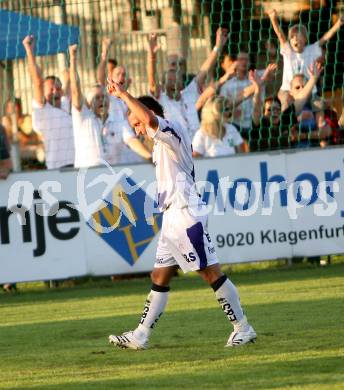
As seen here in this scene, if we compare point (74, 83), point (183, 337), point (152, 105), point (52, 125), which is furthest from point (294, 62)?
point (152, 105)

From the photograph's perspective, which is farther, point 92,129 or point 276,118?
point 276,118

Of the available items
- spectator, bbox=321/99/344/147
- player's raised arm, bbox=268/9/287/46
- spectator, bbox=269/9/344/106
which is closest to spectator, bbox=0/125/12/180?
spectator, bbox=269/9/344/106

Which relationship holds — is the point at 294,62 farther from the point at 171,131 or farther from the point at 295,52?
the point at 171,131

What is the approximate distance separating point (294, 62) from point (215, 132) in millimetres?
1796

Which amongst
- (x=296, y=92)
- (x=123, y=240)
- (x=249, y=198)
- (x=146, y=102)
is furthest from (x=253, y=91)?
(x=146, y=102)

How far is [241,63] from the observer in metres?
16.8

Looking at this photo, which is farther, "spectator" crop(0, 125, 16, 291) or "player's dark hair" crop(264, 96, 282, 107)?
"player's dark hair" crop(264, 96, 282, 107)

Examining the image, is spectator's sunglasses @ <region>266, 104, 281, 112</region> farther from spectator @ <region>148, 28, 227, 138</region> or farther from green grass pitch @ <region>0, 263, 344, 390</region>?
green grass pitch @ <region>0, 263, 344, 390</region>

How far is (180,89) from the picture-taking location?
16016mm

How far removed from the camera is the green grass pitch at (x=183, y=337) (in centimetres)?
795

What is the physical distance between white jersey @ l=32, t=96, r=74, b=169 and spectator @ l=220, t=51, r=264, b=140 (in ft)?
7.41

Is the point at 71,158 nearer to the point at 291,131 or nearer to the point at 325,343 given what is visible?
the point at 291,131

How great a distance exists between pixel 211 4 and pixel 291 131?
262 centimetres

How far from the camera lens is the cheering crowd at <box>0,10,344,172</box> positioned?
50.8ft
